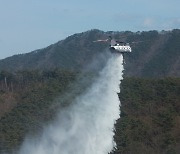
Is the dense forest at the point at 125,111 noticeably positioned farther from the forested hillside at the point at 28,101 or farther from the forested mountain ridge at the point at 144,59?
the forested mountain ridge at the point at 144,59

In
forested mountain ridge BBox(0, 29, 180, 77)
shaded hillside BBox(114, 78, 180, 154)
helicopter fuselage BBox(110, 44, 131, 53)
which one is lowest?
forested mountain ridge BBox(0, 29, 180, 77)

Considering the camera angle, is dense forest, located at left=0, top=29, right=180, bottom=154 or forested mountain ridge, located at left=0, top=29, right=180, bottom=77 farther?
forested mountain ridge, located at left=0, top=29, right=180, bottom=77

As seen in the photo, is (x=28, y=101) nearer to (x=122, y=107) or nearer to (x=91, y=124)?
(x=122, y=107)

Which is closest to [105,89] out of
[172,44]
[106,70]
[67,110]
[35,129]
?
[106,70]

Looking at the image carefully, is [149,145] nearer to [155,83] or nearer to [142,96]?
[142,96]

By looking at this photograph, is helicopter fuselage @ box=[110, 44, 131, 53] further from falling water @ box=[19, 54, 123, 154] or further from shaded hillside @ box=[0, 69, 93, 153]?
shaded hillside @ box=[0, 69, 93, 153]

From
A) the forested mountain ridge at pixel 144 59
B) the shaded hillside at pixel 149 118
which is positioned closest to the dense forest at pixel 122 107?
the shaded hillside at pixel 149 118

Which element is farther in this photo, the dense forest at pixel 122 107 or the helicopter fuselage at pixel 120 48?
the dense forest at pixel 122 107

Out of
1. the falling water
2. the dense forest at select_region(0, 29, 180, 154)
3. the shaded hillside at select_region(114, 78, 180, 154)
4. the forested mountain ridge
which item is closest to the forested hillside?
the dense forest at select_region(0, 29, 180, 154)
